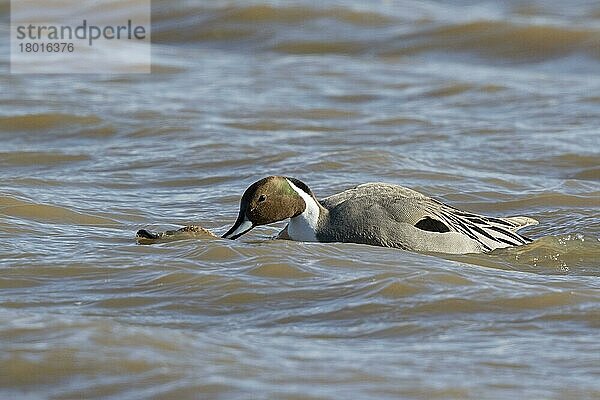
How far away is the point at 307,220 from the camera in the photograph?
6.95 m

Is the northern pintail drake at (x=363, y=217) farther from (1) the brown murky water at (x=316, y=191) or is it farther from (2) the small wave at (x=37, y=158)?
(2) the small wave at (x=37, y=158)

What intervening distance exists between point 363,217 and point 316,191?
7.21 ft

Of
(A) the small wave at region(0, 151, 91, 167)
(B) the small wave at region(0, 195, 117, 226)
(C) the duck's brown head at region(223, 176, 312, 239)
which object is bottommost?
(B) the small wave at region(0, 195, 117, 226)

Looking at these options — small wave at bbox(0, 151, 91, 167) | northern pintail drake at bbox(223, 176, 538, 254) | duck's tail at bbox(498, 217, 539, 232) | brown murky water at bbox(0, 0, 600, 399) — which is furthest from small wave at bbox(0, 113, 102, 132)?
duck's tail at bbox(498, 217, 539, 232)

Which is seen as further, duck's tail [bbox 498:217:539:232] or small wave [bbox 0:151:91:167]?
small wave [bbox 0:151:91:167]

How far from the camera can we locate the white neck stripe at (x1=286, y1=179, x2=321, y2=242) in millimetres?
6906

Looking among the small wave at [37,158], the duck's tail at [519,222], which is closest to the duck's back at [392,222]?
the duck's tail at [519,222]

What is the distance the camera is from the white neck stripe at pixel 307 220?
22.7 feet

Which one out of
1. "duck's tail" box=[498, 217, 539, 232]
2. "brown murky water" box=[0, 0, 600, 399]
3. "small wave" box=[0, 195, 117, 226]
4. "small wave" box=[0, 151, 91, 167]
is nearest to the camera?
"brown murky water" box=[0, 0, 600, 399]

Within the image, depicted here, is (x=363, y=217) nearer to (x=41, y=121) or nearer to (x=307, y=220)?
(x=307, y=220)

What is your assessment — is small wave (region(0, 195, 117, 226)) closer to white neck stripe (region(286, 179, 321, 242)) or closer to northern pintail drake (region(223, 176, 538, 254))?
northern pintail drake (region(223, 176, 538, 254))

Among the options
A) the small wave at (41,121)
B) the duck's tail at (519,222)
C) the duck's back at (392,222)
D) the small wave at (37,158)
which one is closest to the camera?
the duck's back at (392,222)

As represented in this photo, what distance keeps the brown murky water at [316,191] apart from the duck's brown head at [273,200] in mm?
165

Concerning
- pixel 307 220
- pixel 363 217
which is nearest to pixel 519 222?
pixel 363 217
